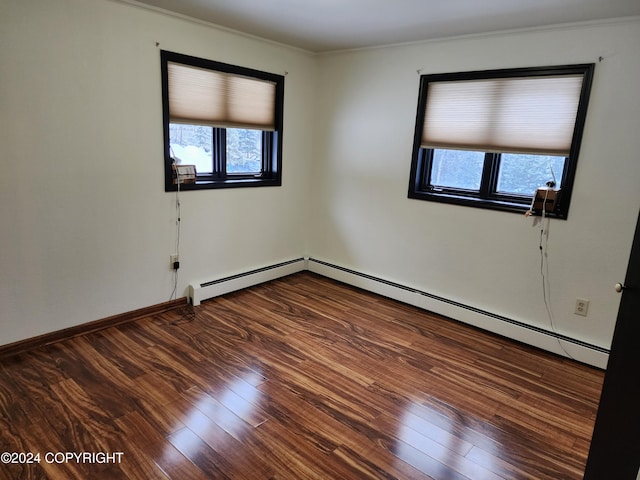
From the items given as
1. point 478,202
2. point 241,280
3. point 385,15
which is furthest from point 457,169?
point 241,280

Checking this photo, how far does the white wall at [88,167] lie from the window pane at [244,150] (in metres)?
0.41

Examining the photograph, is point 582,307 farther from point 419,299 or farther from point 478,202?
point 419,299

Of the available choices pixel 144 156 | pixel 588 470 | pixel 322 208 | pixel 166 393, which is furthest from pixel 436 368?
pixel 144 156

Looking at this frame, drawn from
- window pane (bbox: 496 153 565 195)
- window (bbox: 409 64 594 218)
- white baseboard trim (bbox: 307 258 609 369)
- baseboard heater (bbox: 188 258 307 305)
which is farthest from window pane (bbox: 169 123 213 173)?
window pane (bbox: 496 153 565 195)

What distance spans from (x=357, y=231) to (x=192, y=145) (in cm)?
179

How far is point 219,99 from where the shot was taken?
3.46 m

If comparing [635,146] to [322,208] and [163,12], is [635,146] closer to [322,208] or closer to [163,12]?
[322,208]

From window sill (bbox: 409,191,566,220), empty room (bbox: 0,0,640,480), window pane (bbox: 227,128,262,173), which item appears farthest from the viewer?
window pane (bbox: 227,128,262,173)

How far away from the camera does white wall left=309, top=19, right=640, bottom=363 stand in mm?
2672

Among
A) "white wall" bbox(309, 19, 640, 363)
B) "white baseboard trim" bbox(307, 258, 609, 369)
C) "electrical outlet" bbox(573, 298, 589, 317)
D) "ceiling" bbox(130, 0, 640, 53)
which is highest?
"ceiling" bbox(130, 0, 640, 53)

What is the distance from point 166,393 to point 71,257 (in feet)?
4.06

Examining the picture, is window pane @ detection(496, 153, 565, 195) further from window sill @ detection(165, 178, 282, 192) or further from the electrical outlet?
window sill @ detection(165, 178, 282, 192)

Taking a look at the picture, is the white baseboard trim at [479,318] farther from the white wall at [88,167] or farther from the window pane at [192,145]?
the window pane at [192,145]

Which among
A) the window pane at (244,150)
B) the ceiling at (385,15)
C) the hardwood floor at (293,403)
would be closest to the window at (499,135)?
the ceiling at (385,15)
